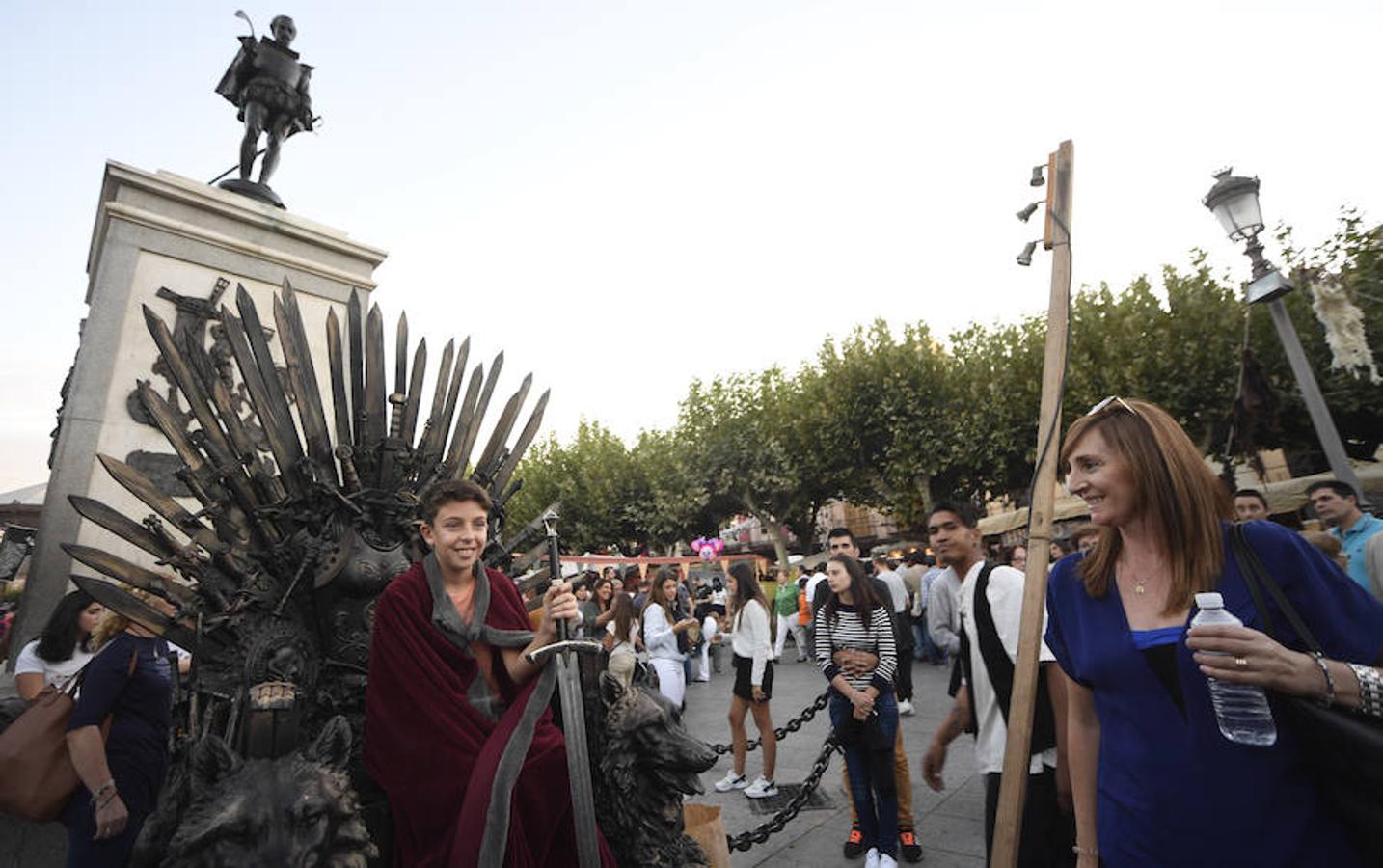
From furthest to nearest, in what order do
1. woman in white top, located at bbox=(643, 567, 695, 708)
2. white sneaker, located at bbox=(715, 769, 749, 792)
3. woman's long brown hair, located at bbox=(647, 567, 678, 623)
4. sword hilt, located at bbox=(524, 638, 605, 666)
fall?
woman's long brown hair, located at bbox=(647, 567, 678, 623), woman in white top, located at bbox=(643, 567, 695, 708), white sneaker, located at bbox=(715, 769, 749, 792), sword hilt, located at bbox=(524, 638, 605, 666)

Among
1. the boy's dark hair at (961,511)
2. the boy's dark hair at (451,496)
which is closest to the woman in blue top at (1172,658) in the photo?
the boy's dark hair at (961,511)

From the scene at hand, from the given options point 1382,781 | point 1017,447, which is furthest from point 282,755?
point 1017,447

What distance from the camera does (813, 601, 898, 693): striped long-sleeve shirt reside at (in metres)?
4.00

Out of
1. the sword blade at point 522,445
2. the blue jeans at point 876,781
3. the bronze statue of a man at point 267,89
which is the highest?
the bronze statue of a man at point 267,89

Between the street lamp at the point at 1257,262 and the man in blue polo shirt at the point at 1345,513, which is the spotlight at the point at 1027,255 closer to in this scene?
the man in blue polo shirt at the point at 1345,513

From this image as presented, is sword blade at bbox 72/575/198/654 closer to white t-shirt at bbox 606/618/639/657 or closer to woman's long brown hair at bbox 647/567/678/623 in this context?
white t-shirt at bbox 606/618/639/657

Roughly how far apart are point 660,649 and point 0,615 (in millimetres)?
9695

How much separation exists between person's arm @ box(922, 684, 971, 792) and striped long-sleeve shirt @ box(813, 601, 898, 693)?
862mm

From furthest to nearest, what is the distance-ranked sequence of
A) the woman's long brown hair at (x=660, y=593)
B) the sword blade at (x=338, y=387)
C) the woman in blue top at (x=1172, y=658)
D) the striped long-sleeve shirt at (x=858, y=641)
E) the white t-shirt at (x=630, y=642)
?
the woman's long brown hair at (x=660, y=593), the white t-shirt at (x=630, y=642), the striped long-sleeve shirt at (x=858, y=641), the sword blade at (x=338, y=387), the woman in blue top at (x=1172, y=658)

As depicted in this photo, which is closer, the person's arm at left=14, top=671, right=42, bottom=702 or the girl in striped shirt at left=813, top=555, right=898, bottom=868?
the person's arm at left=14, top=671, right=42, bottom=702

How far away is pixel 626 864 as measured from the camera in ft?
6.59

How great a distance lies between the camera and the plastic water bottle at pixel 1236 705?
1331 mm

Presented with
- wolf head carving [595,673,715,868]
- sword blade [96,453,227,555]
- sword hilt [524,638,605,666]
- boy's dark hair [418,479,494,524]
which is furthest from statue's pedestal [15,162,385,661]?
wolf head carving [595,673,715,868]

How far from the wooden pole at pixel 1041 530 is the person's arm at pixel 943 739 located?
2.80ft
